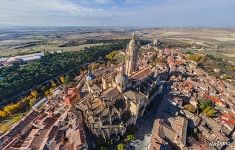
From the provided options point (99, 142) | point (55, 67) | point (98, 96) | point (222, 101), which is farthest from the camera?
point (55, 67)

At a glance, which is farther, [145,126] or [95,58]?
[95,58]

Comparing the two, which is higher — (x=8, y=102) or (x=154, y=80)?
(x=154, y=80)

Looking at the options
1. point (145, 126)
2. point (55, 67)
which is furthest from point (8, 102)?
point (145, 126)

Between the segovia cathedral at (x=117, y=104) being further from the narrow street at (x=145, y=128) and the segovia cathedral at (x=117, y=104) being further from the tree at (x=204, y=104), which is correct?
the tree at (x=204, y=104)

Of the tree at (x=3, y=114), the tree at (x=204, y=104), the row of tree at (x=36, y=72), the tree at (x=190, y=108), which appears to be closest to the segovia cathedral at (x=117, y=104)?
the tree at (x=190, y=108)

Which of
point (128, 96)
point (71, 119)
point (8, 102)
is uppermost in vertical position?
point (128, 96)

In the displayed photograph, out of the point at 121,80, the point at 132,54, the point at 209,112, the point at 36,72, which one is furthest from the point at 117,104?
the point at 36,72

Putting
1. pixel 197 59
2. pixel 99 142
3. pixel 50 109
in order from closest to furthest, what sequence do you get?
pixel 99 142, pixel 50 109, pixel 197 59

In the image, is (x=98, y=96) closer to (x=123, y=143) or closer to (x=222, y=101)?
(x=123, y=143)
